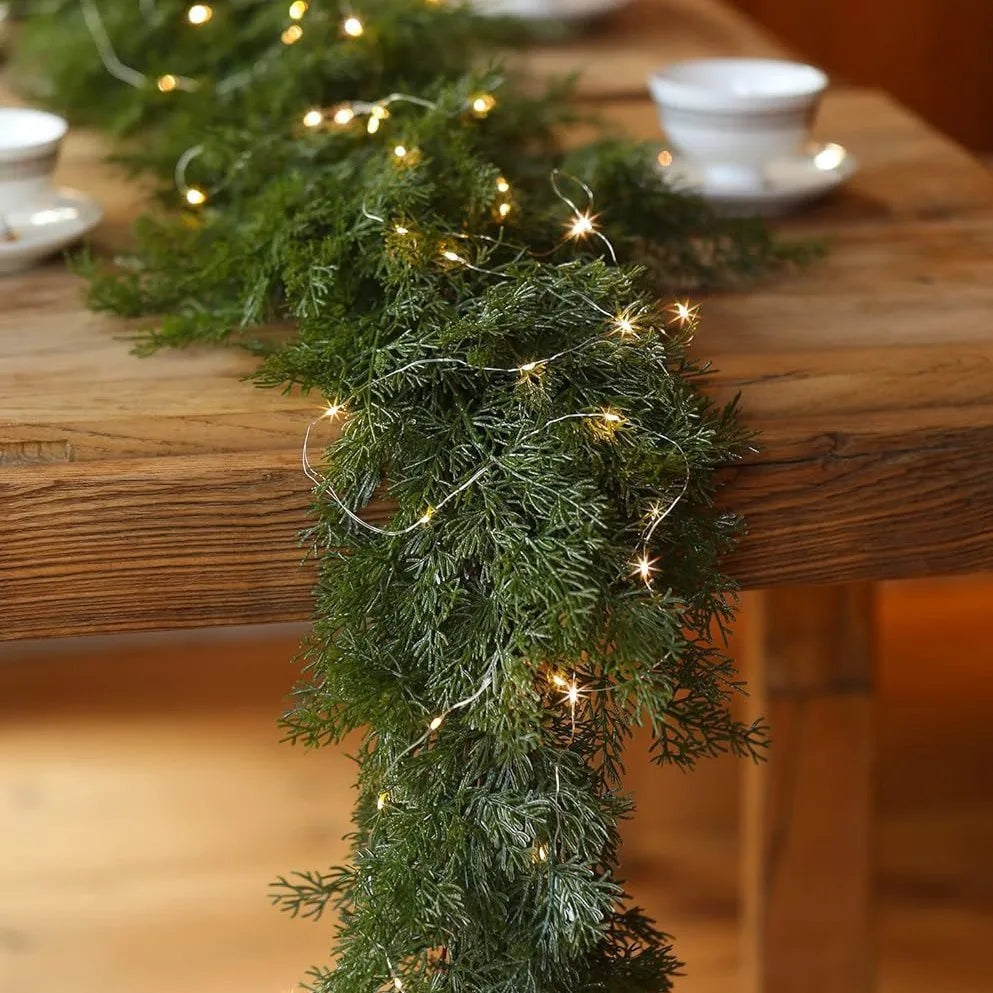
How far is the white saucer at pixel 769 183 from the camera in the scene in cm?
97

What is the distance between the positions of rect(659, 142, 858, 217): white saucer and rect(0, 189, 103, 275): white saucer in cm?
37

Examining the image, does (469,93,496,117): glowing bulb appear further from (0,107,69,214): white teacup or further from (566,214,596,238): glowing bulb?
(0,107,69,214): white teacup

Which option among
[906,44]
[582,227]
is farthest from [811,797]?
[906,44]

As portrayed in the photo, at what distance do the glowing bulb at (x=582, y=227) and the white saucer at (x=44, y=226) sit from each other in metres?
0.32

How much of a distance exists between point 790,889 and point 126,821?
79cm

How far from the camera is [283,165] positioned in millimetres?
885

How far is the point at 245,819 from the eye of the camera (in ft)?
5.33

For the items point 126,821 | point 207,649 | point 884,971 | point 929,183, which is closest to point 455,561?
point 929,183

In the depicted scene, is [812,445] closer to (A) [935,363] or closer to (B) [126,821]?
(A) [935,363]

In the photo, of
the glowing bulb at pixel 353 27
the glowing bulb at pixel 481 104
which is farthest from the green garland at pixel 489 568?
the glowing bulb at pixel 353 27

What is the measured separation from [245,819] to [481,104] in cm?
102

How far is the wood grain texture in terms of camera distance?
0.65 meters

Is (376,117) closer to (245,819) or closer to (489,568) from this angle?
(489,568)

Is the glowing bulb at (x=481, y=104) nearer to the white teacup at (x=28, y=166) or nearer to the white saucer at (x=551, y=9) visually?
the white teacup at (x=28, y=166)
